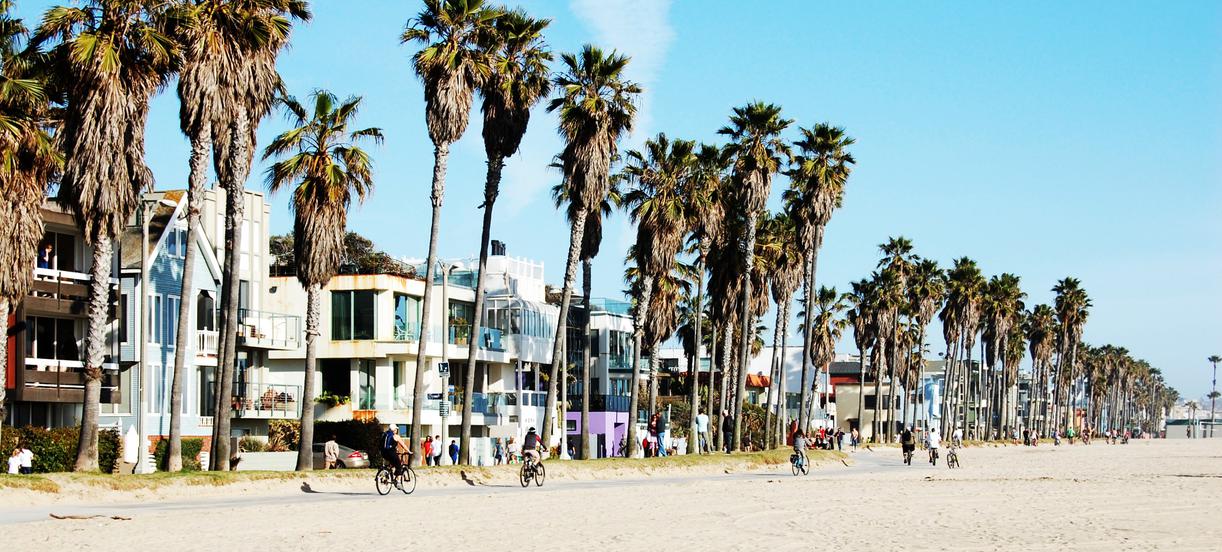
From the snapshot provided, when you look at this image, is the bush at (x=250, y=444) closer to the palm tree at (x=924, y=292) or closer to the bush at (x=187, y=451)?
the bush at (x=187, y=451)

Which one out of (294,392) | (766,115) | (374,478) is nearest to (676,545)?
(374,478)

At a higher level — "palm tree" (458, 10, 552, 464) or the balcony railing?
"palm tree" (458, 10, 552, 464)

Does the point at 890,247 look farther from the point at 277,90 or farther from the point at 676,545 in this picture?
the point at 676,545

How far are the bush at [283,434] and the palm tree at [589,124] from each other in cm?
935

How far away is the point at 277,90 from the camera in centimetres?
3678

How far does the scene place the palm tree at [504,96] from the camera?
140 feet

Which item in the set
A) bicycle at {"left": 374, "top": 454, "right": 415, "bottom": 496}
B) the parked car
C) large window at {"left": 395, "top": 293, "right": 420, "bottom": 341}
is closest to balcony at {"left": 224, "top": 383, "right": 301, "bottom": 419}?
the parked car

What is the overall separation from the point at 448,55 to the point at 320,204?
20.0 feet

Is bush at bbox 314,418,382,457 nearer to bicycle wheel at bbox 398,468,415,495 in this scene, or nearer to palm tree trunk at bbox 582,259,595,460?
palm tree trunk at bbox 582,259,595,460

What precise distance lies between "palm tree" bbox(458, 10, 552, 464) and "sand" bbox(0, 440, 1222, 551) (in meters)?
6.85

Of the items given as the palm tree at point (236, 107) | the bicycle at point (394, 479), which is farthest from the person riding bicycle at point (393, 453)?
the palm tree at point (236, 107)

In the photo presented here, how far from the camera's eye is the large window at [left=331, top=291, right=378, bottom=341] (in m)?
55.6

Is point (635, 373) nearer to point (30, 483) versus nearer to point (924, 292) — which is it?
point (30, 483)

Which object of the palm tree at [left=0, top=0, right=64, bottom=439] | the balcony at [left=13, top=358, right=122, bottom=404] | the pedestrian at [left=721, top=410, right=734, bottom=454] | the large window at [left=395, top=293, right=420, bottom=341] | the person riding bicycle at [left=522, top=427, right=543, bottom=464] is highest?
the palm tree at [left=0, top=0, right=64, bottom=439]
